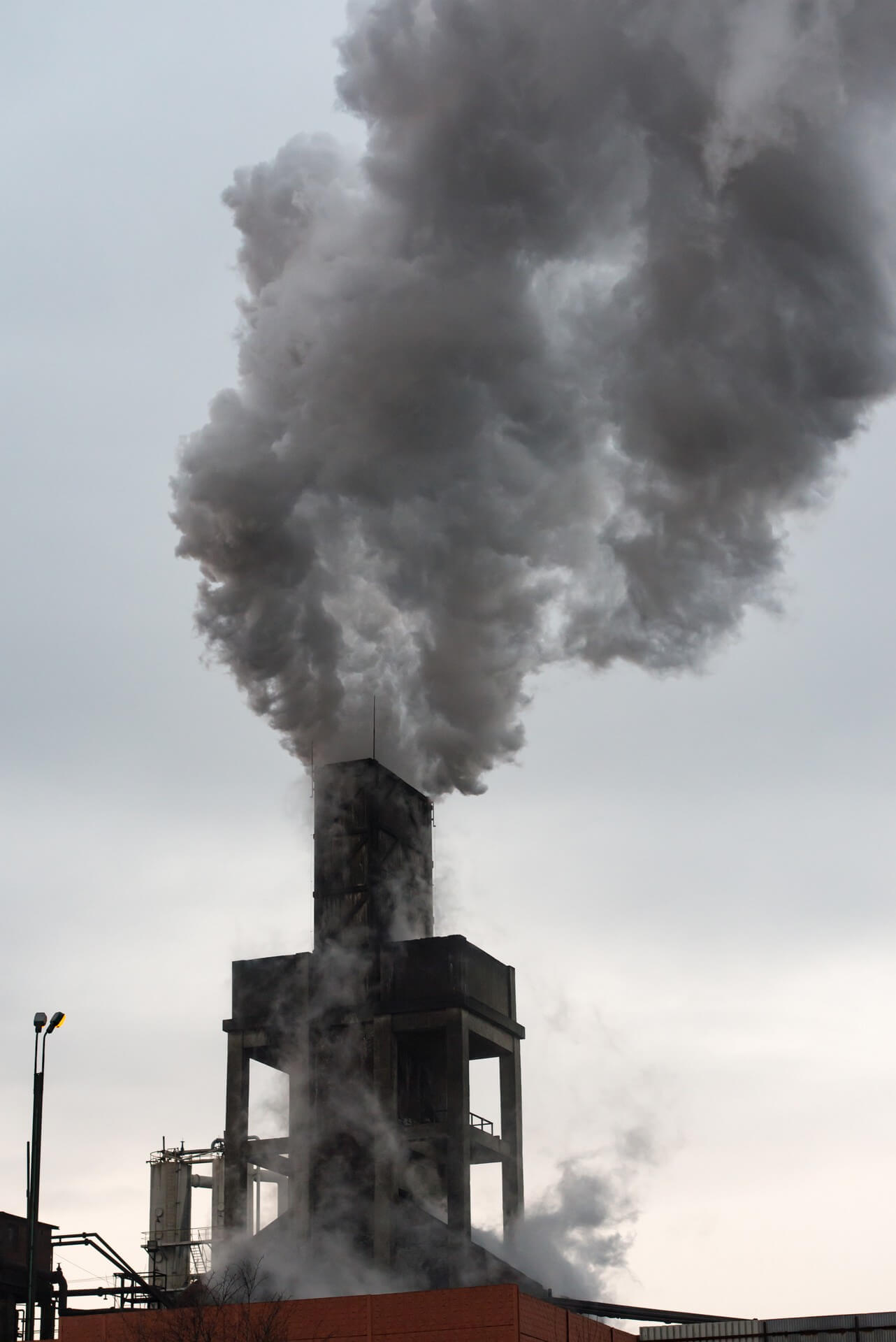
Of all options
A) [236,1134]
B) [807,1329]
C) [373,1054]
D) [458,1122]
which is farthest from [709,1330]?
[236,1134]

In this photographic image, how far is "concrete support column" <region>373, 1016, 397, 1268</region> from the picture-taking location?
59.9 metres

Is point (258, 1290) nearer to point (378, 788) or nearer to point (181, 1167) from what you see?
point (378, 788)

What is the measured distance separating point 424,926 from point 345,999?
4.79m

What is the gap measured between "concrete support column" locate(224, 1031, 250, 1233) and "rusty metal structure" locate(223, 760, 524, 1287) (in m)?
0.06

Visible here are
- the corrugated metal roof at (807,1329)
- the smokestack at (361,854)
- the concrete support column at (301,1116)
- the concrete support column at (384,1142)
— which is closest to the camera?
the corrugated metal roof at (807,1329)

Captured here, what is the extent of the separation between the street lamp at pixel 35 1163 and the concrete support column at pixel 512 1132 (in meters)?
35.1

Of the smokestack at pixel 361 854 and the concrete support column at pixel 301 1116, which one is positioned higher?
the smokestack at pixel 361 854

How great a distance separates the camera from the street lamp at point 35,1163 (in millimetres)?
30750

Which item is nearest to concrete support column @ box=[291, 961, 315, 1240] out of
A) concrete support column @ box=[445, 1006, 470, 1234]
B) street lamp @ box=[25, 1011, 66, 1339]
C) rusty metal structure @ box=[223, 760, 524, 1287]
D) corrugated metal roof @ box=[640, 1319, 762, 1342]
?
rusty metal structure @ box=[223, 760, 524, 1287]

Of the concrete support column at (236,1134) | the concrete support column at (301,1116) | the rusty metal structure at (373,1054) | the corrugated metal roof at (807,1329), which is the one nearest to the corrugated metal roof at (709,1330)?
the corrugated metal roof at (807,1329)

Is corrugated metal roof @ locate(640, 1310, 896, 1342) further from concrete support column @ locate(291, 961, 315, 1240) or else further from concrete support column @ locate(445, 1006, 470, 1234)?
concrete support column @ locate(291, 961, 315, 1240)

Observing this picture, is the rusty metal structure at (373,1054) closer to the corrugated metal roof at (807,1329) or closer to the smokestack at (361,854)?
the smokestack at (361,854)

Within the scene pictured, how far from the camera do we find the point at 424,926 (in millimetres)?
66750

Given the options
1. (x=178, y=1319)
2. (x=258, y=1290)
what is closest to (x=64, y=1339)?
(x=178, y=1319)
